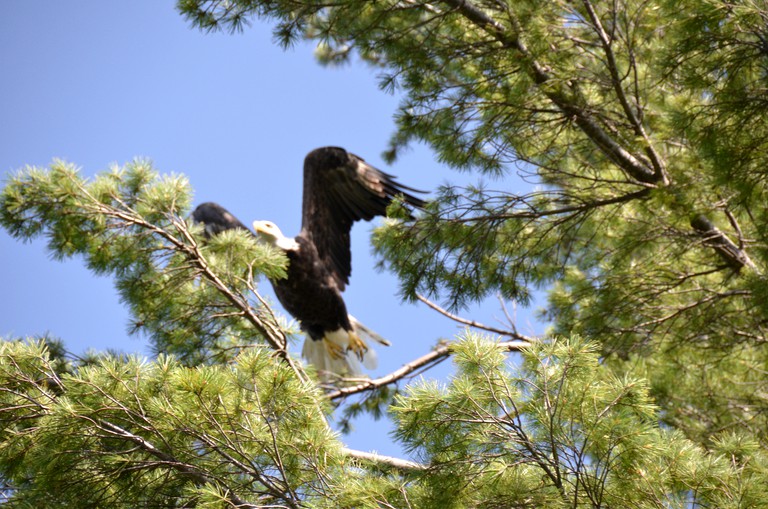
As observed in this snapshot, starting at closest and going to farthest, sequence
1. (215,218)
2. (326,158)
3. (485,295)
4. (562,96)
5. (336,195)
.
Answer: (562,96) < (485,295) < (215,218) < (326,158) < (336,195)

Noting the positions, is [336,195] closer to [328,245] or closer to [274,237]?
[328,245]

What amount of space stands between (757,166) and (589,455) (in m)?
1.44

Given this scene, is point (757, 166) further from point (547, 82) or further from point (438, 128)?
point (438, 128)

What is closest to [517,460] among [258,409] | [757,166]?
[258,409]

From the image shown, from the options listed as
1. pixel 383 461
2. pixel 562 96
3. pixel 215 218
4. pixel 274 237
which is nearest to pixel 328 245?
pixel 274 237

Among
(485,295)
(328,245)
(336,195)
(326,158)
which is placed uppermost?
(326,158)

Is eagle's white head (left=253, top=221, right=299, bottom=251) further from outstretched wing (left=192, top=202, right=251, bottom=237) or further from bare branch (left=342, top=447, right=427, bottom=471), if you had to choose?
bare branch (left=342, top=447, right=427, bottom=471)

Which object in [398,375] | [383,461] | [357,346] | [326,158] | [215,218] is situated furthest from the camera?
[357,346]

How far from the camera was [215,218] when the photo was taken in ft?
18.9

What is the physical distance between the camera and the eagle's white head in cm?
588

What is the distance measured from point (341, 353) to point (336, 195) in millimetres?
1184

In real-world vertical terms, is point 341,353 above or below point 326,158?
below

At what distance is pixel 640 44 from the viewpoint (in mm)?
4445

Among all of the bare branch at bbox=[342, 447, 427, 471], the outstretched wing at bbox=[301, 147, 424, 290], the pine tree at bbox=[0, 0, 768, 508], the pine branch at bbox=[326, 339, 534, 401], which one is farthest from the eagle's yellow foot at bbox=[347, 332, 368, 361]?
the bare branch at bbox=[342, 447, 427, 471]
